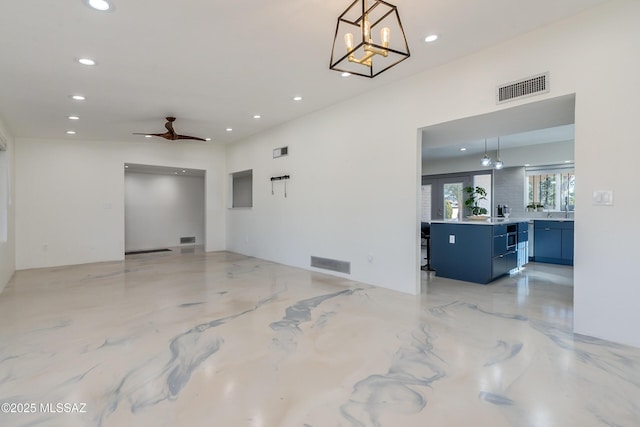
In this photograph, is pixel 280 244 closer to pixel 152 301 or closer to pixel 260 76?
pixel 152 301

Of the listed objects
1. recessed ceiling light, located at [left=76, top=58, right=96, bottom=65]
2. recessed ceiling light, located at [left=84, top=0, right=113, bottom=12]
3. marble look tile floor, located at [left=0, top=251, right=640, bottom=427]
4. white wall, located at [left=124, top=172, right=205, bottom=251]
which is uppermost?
recessed ceiling light, located at [left=84, top=0, right=113, bottom=12]

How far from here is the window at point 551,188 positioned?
7.25 metres

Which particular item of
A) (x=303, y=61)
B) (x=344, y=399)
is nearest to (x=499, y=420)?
(x=344, y=399)

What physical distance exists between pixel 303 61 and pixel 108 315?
11.7 ft

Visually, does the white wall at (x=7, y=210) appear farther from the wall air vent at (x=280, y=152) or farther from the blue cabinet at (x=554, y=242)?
the blue cabinet at (x=554, y=242)

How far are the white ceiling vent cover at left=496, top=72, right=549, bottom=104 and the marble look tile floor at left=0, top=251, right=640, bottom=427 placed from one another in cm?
231

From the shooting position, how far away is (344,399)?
6.34 ft

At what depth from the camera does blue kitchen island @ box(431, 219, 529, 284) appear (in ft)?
15.9

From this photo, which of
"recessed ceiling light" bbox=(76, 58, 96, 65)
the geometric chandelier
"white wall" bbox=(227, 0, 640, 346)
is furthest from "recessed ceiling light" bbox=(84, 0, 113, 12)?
"white wall" bbox=(227, 0, 640, 346)

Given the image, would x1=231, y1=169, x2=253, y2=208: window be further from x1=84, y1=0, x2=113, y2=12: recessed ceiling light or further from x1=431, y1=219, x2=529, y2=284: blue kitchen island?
x1=84, y1=0, x2=113, y2=12: recessed ceiling light

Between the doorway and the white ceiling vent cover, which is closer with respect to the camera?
the white ceiling vent cover

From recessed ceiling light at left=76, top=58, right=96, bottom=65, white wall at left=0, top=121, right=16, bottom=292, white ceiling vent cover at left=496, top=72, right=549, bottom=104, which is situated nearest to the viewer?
white ceiling vent cover at left=496, top=72, right=549, bottom=104

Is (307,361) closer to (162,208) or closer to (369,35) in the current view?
(369,35)

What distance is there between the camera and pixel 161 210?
9633 mm
